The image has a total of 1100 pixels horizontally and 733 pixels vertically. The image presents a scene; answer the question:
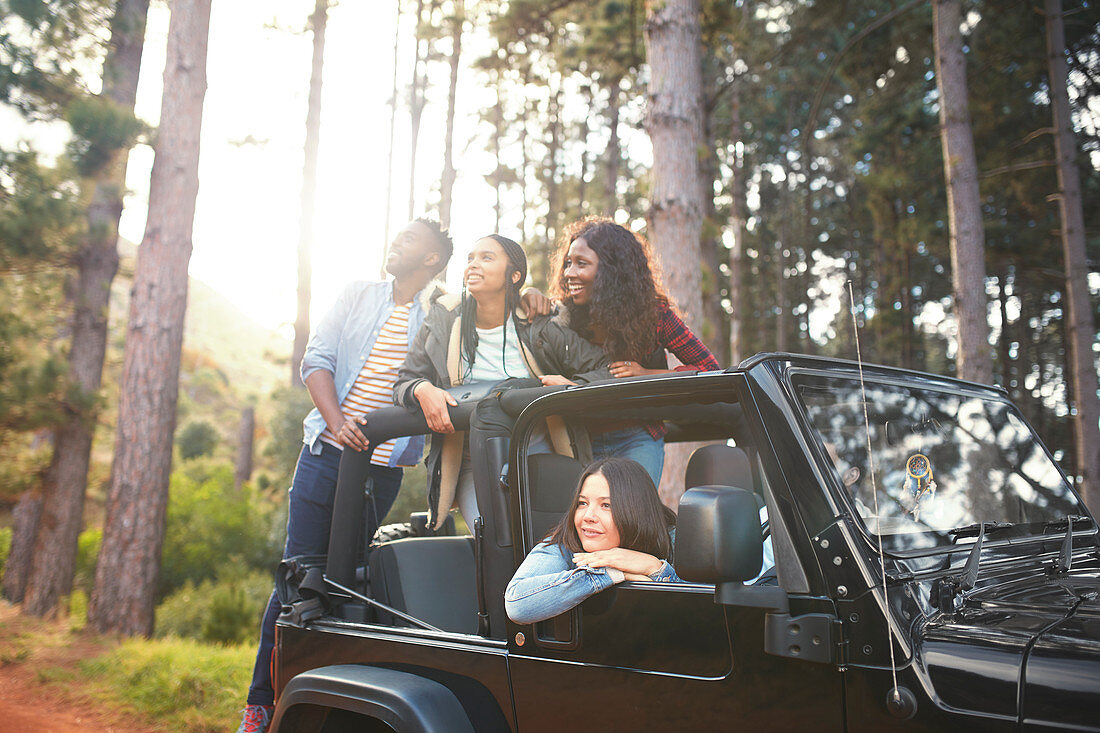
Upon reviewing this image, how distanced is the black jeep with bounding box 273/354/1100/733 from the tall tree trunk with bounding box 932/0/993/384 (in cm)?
686

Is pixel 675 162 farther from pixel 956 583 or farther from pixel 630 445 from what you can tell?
pixel 956 583

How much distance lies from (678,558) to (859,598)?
1.32 ft

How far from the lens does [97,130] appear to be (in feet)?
30.5

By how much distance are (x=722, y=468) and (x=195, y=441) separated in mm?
35184

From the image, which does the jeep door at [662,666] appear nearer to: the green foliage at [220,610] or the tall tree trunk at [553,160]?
the green foliage at [220,610]

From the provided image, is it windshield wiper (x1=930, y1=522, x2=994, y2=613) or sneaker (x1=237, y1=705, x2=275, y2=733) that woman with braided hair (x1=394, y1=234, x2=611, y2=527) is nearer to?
sneaker (x1=237, y1=705, x2=275, y2=733)

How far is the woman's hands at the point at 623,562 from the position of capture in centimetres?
210

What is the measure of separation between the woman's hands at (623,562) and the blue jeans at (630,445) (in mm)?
1048

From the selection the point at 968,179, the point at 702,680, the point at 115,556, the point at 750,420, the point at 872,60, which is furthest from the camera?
the point at 872,60

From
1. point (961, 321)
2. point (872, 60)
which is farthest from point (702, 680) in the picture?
point (872, 60)

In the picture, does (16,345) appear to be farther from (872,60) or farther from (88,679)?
(872,60)

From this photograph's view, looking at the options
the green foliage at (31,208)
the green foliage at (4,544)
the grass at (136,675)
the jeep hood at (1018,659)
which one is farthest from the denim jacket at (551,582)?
the green foliage at (4,544)

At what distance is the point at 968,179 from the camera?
30.8 ft

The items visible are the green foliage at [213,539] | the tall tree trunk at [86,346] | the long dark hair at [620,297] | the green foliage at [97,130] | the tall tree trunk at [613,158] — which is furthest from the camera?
the tall tree trunk at [613,158]
